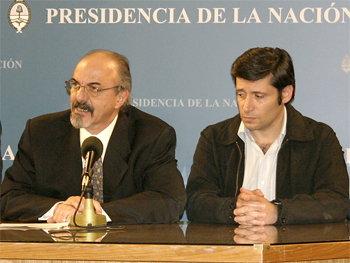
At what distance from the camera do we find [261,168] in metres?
3.19

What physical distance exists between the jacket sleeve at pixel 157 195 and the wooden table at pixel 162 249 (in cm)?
66

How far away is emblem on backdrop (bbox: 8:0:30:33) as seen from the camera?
11.8 feet

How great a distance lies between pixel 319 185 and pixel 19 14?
2.42 meters

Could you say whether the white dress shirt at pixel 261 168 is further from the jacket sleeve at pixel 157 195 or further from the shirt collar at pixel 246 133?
the jacket sleeve at pixel 157 195

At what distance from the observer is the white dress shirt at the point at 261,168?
3.18m

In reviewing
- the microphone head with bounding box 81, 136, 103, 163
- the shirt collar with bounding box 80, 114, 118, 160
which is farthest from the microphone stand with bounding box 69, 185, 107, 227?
the shirt collar with bounding box 80, 114, 118, 160

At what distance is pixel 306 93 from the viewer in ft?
11.3

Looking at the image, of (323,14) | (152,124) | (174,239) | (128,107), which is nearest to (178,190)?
(152,124)

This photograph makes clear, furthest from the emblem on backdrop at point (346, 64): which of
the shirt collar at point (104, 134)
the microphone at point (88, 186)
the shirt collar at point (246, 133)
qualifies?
the microphone at point (88, 186)

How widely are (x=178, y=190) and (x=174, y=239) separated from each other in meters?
1.01

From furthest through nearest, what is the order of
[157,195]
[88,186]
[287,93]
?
[287,93] → [157,195] → [88,186]

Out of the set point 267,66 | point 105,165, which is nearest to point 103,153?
point 105,165

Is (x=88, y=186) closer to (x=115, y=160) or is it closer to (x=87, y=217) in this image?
(x=87, y=217)

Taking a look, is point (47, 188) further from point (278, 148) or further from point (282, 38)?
point (282, 38)
